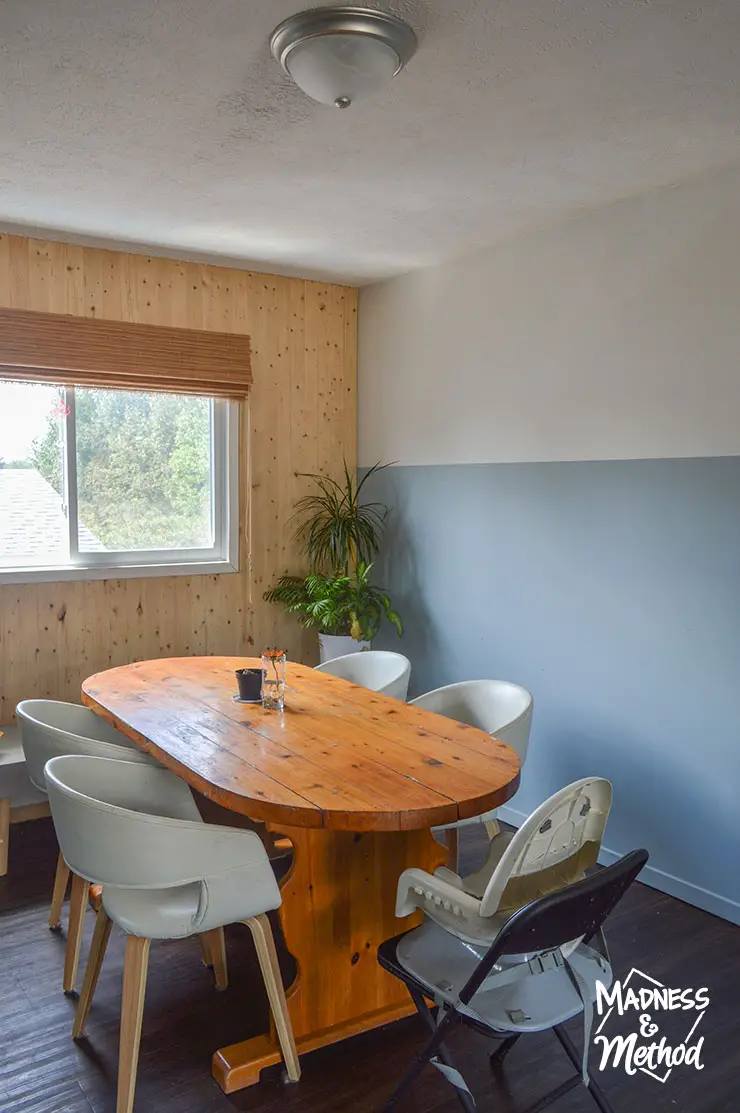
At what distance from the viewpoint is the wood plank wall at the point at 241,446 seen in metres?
4.09

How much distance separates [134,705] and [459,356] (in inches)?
97.4

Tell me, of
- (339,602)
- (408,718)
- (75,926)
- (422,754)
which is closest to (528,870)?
(422,754)

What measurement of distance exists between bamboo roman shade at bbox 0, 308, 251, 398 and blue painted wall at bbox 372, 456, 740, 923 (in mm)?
1295

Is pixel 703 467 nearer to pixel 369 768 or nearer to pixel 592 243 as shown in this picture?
pixel 592 243

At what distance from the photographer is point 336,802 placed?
2.00 metres

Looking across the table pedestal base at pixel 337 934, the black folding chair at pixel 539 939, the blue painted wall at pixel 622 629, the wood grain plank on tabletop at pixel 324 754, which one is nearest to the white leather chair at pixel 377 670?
the wood grain plank on tabletop at pixel 324 754

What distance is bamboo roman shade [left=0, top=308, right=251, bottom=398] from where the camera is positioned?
3990 mm

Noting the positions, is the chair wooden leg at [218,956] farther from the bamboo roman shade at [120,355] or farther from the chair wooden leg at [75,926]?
the bamboo roman shade at [120,355]

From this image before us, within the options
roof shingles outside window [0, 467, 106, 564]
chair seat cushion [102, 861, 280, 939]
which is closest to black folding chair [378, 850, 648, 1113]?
chair seat cushion [102, 861, 280, 939]

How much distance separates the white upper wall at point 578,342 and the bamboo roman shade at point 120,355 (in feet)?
3.05

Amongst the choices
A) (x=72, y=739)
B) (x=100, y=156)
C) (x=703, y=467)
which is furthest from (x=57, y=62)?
(x=703, y=467)

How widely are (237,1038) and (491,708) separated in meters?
1.37

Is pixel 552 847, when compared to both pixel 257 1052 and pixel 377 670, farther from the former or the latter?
pixel 377 670

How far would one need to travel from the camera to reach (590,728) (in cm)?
369
